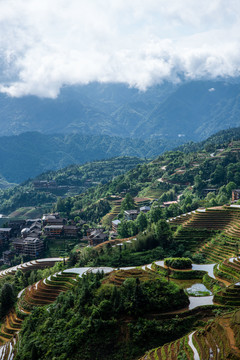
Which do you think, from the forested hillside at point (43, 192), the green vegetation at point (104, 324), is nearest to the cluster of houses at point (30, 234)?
the green vegetation at point (104, 324)

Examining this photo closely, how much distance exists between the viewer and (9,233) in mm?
94250

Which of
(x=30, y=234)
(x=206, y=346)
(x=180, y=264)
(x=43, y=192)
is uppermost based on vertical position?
(x=43, y=192)

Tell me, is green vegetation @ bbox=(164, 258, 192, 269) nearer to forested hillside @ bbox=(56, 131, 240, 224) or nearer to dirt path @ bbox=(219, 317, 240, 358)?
dirt path @ bbox=(219, 317, 240, 358)

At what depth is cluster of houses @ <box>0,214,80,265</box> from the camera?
268 feet

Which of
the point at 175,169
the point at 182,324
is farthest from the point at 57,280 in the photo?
the point at 175,169

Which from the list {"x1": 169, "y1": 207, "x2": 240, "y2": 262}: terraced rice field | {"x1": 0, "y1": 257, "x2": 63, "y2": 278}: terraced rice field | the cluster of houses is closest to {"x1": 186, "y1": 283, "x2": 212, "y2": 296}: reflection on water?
{"x1": 169, "y1": 207, "x2": 240, "y2": 262}: terraced rice field

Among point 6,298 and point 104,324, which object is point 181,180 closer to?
point 6,298

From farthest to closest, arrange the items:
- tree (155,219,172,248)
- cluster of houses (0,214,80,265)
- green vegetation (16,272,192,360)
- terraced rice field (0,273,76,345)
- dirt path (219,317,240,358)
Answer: cluster of houses (0,214,80,265)
tree (155,219,172,248)
terraced rice field (0,273,76,345)
green vegetation (16,272,192,360)
dirt path (219,317,240,358)

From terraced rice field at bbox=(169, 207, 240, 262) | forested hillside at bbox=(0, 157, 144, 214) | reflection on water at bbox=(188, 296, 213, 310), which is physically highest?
forested hillside at bbox=(0, 157, 144, 214)

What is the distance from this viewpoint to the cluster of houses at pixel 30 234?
81562 mm

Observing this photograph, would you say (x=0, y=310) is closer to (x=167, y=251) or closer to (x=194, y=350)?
(x=167, y=251)

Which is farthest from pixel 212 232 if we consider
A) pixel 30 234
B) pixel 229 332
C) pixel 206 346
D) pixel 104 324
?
pixel 30 234

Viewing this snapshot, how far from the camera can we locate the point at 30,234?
88438 mm

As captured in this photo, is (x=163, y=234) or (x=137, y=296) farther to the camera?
(x=163, y=234)
